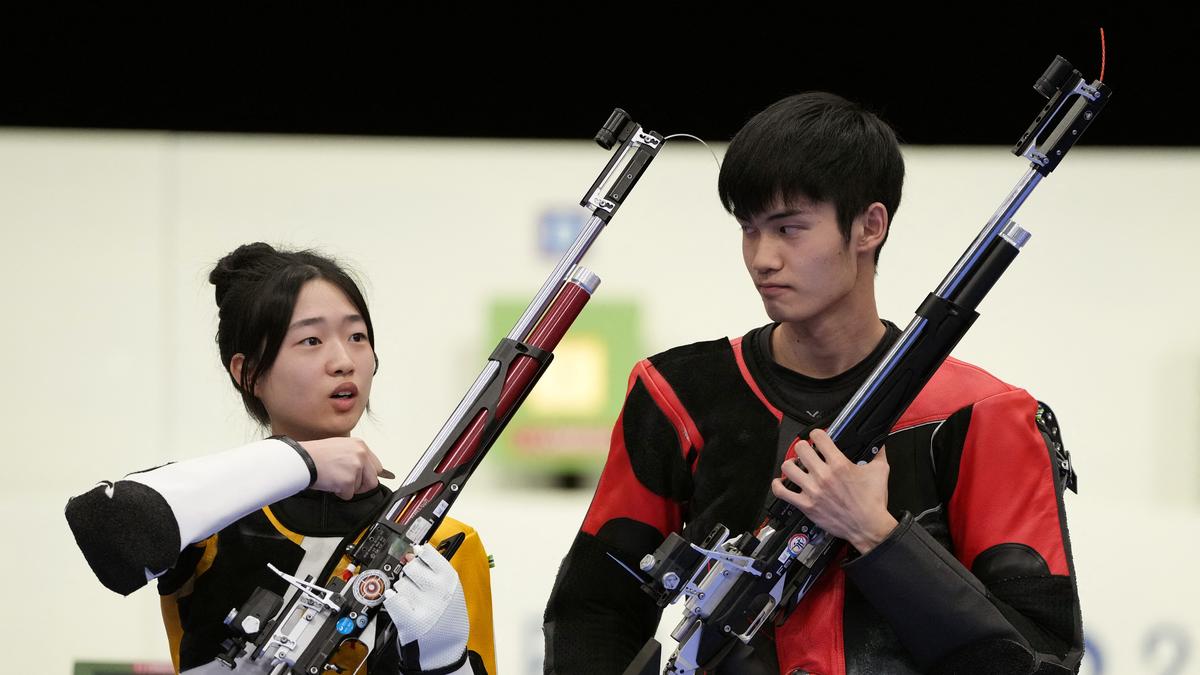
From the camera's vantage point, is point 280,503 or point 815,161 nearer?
point 815,161

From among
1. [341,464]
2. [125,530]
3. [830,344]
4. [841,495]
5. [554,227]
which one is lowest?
Answer: [125,530]

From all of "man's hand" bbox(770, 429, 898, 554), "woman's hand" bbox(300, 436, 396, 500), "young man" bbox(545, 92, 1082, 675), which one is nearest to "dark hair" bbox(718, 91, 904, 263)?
"young man" bbox(545, 92, 1082, 675)

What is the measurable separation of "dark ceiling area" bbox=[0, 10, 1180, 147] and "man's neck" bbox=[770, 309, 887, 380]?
1.61 meters

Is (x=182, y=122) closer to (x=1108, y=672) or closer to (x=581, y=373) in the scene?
(x=581, y=373)

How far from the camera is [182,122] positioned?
3.44 m

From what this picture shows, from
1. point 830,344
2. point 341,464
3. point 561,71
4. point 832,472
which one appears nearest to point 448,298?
point 561,71

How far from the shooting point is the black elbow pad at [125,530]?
5.18 ft

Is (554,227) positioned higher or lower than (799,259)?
lower

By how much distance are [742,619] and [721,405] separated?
0.27 metres

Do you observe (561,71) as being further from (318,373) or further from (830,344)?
(830,344)

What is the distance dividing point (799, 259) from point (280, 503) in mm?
750

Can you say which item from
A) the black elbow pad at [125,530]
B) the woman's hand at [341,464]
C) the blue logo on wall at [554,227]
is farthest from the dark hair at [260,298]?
the blue logo on wall at [554,227]

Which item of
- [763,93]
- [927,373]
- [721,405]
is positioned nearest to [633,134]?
[721,405]

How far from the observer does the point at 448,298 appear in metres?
3.53
